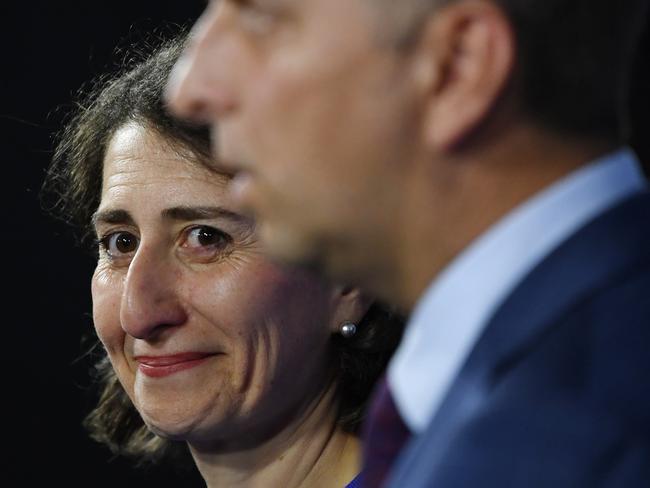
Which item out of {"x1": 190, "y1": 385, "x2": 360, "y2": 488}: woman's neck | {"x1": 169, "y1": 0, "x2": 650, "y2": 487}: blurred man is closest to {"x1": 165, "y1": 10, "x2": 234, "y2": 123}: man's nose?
{"x1": 169, "y1": 0, "x2": 650, "y2": 487}: blurred man

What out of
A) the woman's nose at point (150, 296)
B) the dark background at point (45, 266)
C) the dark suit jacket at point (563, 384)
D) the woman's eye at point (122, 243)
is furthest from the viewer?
the dark background at point (45, 266)

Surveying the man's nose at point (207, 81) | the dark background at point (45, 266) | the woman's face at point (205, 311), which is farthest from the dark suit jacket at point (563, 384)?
the dark background at point (45, 266)

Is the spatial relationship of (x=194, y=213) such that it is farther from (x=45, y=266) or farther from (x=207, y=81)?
(x=45, y=266)

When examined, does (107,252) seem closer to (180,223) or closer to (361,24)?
(180,223)

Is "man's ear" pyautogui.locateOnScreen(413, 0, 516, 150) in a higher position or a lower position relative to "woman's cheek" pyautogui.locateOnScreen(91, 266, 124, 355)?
higher

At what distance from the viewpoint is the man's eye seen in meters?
1.56

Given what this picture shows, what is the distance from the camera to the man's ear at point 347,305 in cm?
162

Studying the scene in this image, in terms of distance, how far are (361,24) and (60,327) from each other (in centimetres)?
210

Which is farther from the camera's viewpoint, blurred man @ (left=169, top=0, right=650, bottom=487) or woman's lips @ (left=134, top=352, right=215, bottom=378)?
woman's lips @ (left=134, top=352, right=215, bottom=378)

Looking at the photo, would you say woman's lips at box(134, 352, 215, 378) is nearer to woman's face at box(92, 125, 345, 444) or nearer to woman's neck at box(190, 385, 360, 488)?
woman's face at box(92, 125, 345, 444)

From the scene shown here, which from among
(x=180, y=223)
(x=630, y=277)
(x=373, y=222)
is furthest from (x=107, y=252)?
(x=630, y=277)

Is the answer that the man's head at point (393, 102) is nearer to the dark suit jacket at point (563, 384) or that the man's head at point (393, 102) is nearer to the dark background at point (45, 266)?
the dark suit jacket at point (563, 384)

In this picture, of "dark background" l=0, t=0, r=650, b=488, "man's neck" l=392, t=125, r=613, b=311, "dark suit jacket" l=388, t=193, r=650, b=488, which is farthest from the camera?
"dark background" l=0, t=0, r=650, b=488

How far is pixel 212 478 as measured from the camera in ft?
5.35
